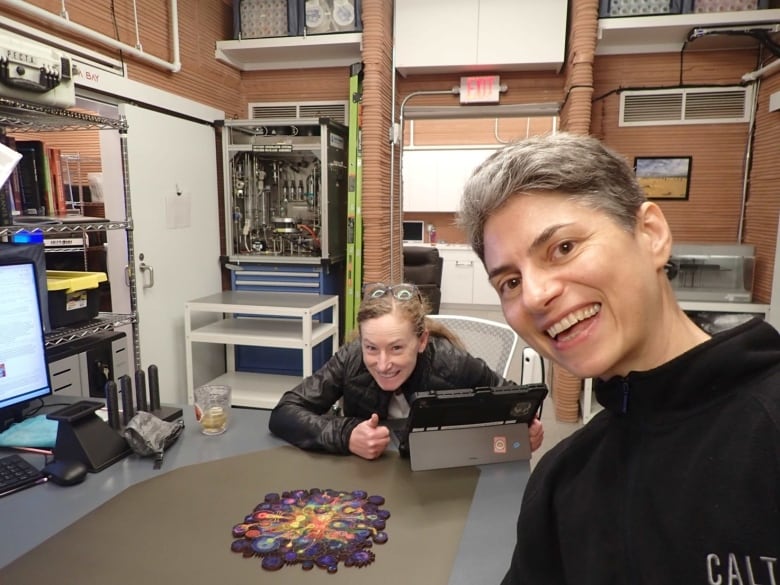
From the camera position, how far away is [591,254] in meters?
0.66

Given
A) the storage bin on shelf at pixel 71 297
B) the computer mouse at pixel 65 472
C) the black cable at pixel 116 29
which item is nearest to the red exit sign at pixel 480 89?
the black cable at pixel 116 29

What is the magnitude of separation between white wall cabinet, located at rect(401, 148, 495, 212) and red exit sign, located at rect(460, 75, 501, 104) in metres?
3.23

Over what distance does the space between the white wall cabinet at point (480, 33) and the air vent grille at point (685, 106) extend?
0.60m

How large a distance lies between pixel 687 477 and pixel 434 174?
21.8ft

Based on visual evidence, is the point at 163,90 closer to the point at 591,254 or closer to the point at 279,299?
the point at 279,299

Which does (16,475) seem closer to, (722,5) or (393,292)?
(393,292)

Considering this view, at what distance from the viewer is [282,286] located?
3.59 meters

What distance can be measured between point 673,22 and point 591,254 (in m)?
3.15

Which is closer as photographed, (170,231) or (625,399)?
(625,399)

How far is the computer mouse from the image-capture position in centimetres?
125

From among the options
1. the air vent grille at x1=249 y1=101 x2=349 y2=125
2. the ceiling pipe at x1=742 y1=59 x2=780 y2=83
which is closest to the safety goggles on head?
the air vent grille at x1=249 y1=101 x2=349 y2=125

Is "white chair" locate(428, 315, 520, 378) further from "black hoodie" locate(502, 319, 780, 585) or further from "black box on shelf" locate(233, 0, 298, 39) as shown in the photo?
"black box on shelf" locate(233, 0, 298, 39)

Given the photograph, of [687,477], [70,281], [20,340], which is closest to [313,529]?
[687,477]

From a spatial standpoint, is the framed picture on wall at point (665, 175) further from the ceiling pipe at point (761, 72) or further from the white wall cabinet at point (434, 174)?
the white wall cabinet at point (434, 174)
